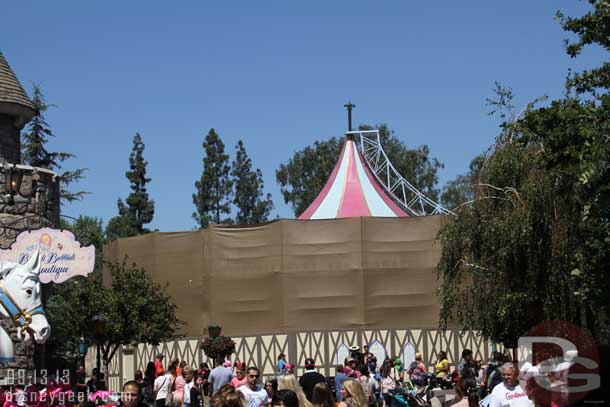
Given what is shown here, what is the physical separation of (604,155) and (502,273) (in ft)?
16.3

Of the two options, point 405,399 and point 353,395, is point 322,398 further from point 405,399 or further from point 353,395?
point 405,399

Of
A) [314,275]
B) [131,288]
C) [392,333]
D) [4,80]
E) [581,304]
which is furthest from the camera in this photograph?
[314,275]

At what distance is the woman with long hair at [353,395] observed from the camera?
759 centimetres

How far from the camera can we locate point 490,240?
1722 centimetres

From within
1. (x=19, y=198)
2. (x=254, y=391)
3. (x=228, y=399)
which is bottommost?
(x=254, y=391)

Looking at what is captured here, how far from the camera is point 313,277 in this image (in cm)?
3209

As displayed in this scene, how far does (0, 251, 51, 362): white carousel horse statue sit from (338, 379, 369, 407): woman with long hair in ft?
24.8

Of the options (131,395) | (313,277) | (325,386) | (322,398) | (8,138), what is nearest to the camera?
(131,395)

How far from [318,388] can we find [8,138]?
1413 cm

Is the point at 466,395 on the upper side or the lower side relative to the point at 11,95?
lower

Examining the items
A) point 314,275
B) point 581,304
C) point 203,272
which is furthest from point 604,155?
point 203,272

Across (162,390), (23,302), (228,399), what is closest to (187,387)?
(162,390)

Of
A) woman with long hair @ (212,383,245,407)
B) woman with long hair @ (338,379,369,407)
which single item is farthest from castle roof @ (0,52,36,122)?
woman with long hair @ (212,383,245,407)

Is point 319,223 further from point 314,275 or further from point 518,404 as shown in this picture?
point 518,404
